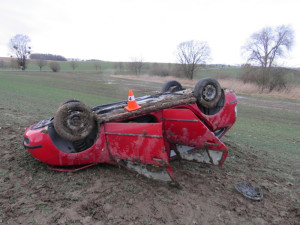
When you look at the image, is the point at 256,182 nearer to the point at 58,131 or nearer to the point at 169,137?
the point at 169,137

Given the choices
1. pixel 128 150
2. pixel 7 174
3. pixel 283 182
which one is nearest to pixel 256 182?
pixel 283 182

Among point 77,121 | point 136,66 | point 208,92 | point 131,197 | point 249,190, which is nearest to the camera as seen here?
point 131,197

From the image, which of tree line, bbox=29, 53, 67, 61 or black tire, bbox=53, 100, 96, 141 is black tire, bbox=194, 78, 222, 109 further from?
tree line, bbox=29, 53, 67, 61

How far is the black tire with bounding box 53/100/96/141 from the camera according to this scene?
2.85 meters

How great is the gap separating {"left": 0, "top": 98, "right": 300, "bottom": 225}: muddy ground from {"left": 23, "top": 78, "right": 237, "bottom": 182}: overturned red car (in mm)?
212

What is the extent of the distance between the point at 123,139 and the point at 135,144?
193 millimetres

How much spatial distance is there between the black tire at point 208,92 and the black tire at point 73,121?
2005mm

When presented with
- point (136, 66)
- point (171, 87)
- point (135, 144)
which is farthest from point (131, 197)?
point (136, 66)

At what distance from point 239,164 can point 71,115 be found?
3.16 m

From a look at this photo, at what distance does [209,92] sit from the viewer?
404 centimetres

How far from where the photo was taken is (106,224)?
7.25ft

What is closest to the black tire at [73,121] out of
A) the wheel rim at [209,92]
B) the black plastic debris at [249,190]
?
the wheel rim at [209,92]

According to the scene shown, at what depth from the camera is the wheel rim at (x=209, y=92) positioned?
396 centimetres

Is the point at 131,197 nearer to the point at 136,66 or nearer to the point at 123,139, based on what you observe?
the point at 123,139
